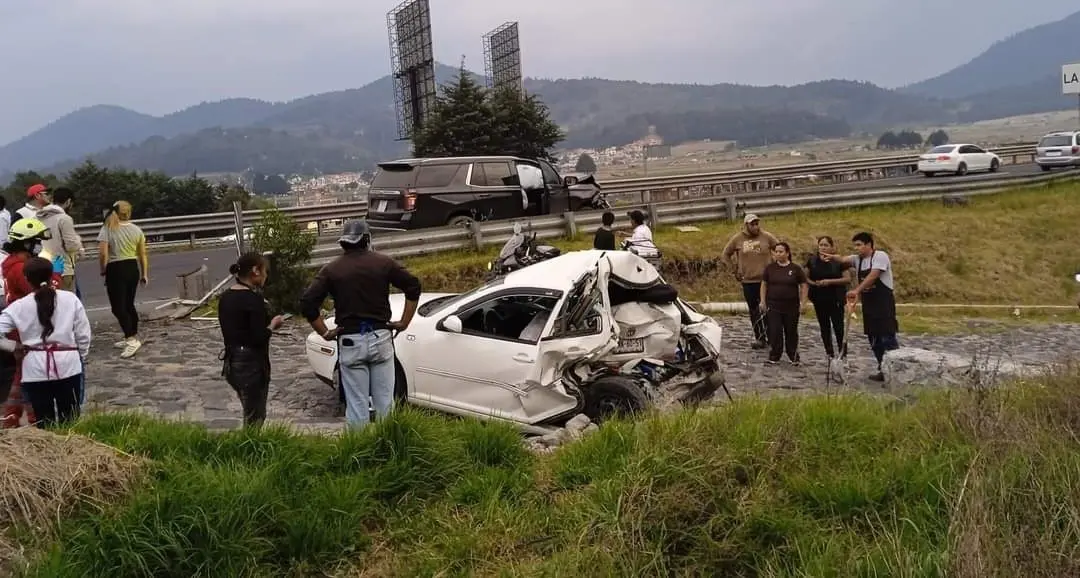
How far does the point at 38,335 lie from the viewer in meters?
→ 5.68

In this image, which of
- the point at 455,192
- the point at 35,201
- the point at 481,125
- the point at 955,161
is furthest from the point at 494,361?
the point at 955,161

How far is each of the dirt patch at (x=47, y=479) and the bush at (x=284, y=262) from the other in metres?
7.37

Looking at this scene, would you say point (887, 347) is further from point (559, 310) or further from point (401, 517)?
point (401, 517)

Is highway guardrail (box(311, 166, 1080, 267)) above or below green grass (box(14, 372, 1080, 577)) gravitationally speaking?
above

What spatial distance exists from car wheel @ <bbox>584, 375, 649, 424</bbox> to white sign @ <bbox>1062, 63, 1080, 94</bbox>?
27.2m

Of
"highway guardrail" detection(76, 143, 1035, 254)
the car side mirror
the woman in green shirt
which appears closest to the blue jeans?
the car side mirror

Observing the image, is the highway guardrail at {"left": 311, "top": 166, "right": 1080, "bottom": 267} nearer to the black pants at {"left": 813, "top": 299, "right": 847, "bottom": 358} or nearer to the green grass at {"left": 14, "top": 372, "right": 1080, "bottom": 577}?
the black pants at {"left": 813, "top": 299, "right": 847, "bottom": 358}

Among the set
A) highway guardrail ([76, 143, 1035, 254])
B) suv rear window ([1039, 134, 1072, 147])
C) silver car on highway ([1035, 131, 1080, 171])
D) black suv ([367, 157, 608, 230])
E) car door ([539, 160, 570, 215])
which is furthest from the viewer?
suv rear window ([1039, 134, 1072, 147])

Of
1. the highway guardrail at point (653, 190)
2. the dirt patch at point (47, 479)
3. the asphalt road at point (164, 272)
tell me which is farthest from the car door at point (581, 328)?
the highway guardrail at point (653, 190)

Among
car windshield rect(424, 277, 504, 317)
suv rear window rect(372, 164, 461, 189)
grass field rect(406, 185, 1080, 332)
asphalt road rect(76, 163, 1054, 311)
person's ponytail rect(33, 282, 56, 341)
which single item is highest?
suv rear window rect(372, 164, 461, 189)

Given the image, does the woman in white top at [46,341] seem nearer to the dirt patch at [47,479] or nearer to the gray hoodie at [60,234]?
the dirt patch at [47,479]

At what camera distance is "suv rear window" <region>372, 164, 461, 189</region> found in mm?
15352

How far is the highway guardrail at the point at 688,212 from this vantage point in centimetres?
1441

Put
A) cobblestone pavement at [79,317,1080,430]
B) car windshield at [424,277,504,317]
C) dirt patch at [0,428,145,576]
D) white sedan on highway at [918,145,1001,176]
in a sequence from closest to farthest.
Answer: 1. dirt patch at [0,428,145,576]
2. car windshield at [424,277,504,317]
3. cobblestone pavement at [79,317,1080,430]
4. white sedan on highway at [918,145,1001,176]
